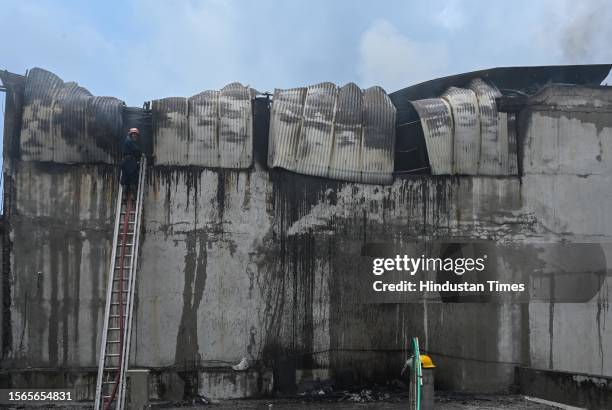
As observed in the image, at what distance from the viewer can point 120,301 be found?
7.69 meters

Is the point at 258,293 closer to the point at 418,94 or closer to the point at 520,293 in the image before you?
the point at 520,293

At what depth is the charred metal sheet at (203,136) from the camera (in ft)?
29.6

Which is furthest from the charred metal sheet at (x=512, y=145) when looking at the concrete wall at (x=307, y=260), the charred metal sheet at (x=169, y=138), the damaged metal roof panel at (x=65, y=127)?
the damaged metal roof panel at (x=65, y=127)

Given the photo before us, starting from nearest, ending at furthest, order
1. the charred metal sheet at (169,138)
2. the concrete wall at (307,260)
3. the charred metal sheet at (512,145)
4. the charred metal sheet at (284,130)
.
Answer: the concrete wall at (307,260) → the charred metal sheet at (169,138) → the charred metal sheet at (284,130) → the charred metal sheet at (512,145)

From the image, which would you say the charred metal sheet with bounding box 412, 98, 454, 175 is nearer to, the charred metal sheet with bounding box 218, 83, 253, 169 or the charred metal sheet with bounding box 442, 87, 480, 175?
the charred metal sheet with bounding box 442, 87, 480, 175

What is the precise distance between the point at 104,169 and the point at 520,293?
6.64 metres

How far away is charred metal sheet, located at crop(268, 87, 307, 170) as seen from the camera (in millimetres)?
9109

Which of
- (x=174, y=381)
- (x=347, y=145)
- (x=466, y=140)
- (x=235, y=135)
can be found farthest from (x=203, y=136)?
(x=466, y=140)

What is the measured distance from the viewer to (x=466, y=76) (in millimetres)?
10602

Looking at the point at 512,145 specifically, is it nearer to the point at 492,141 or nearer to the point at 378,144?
the point at 492,141

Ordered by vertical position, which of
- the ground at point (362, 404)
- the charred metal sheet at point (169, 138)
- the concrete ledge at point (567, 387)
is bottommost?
the ground at point (362, 404)

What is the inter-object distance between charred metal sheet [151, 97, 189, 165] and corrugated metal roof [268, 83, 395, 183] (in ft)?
4.30

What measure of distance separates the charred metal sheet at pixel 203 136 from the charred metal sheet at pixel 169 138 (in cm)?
10

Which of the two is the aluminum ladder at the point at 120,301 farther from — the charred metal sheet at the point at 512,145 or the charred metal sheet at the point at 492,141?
the charred metal sheet at the point at 512,145
